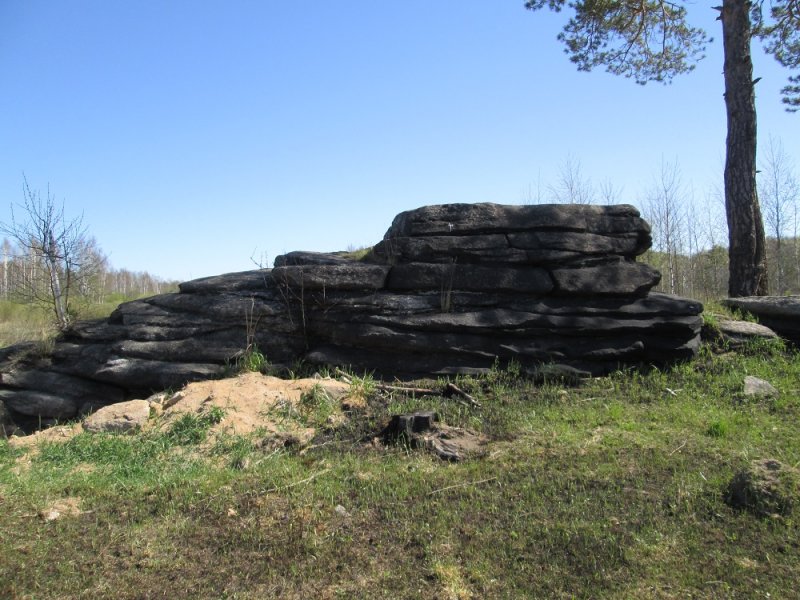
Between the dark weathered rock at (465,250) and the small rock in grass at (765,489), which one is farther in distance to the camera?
the dark weathered rock at (465,250)

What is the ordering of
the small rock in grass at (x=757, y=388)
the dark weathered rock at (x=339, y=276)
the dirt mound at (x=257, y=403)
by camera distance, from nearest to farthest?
the dirt mound at (x=257, y=403)
the small rock in grass at (x=757, y=388)
the dark weathered rock at (x=339, y=276)

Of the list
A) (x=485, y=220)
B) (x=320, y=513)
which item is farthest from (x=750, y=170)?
(x=320, y=513)

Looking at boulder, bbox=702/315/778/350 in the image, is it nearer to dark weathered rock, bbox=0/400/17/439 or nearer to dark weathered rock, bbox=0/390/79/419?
dark weathered rock, bbox=0/390/79/419

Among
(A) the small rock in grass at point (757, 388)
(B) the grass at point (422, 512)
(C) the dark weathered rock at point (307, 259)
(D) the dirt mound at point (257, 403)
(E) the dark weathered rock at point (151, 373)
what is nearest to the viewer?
(B) the grass at point (422, 512)

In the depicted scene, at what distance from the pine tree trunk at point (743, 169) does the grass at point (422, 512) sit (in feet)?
14.6

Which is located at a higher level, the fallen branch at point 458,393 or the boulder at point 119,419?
the fallen branch at point 458,393

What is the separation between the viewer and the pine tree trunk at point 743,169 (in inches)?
393

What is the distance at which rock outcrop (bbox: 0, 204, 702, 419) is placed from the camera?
24.3 ft

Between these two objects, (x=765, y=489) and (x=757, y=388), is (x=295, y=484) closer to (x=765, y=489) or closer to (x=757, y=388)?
(x=765, y=489)

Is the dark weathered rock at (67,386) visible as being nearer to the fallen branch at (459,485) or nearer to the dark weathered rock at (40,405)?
the dark weathered rock at (40,405)

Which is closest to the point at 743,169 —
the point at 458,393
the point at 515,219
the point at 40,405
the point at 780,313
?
the point at 780,313

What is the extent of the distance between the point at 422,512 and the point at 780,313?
7.00 m

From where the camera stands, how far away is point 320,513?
4.23 metres

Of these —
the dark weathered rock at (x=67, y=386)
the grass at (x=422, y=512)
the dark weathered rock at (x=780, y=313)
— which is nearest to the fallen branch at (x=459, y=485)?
the grass at (x=422, y=512)
